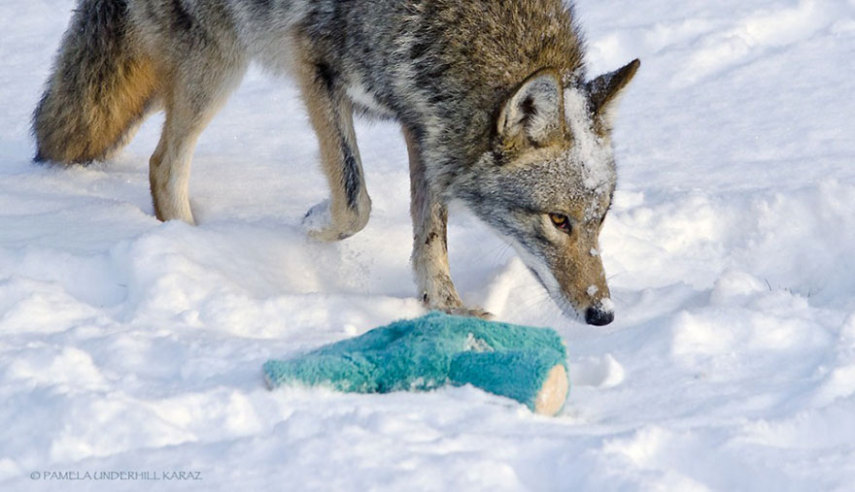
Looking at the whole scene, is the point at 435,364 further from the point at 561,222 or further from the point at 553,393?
the point at 561,222

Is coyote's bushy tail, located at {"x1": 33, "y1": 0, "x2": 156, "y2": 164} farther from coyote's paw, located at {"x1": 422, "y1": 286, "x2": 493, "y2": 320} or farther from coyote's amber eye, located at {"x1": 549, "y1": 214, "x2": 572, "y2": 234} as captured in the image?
coyote's amber eye, located at {"x1": 549, "y1": 214, "x2": 572, "y2": 234}

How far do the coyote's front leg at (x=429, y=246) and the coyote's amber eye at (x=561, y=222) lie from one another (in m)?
0.52

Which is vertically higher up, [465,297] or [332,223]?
[332,223]

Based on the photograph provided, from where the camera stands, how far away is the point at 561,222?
4.15 meters

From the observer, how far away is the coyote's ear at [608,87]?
4.09 meters

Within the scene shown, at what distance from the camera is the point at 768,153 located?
6.03 metres

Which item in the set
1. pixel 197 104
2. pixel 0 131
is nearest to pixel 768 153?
pixel 197 104

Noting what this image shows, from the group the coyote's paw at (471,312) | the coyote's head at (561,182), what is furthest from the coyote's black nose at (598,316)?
the coyote's paw at (471,312)

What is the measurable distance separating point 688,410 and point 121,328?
1784 millimetres

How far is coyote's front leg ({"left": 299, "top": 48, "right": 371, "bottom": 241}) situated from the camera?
15.3ft

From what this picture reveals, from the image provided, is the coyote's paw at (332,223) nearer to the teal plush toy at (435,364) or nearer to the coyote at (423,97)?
the coyote at (423,97)

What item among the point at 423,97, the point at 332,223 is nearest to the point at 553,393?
the point at 423,97

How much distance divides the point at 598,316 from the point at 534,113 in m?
0.80

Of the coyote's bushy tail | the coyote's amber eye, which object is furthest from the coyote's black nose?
the coyote's bushy tail
